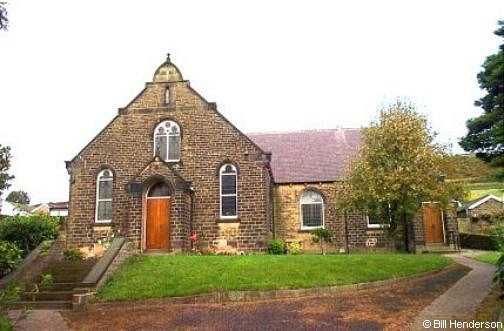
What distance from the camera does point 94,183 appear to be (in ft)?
80.0

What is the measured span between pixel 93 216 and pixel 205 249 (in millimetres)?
6021

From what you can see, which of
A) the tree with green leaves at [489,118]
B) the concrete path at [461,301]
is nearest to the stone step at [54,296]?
the concrete path at [461,301]

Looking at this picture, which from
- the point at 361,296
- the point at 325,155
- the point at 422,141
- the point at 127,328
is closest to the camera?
the point at 127,328

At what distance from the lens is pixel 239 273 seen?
1559cm

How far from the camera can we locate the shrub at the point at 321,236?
2588cm

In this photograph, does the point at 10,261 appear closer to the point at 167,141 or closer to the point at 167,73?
the point at 167,141

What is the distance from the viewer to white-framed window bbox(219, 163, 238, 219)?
23594mm

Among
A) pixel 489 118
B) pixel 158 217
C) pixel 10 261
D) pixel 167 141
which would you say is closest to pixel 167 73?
pixel 167 141

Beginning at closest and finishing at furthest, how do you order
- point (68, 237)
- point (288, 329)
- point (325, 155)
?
point (288, 329) → point (68, 237) → point (325, 155)

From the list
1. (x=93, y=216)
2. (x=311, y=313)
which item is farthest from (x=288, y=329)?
(x=93, y=216)

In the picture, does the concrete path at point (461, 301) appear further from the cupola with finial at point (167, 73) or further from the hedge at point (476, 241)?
the cupola with finial at point (167, 73)

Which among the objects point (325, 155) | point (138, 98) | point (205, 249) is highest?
point (138, 98)

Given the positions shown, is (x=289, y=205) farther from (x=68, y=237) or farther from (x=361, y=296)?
(x=361, y=296)

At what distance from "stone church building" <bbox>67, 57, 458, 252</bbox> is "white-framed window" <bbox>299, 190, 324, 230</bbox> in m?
0.15
